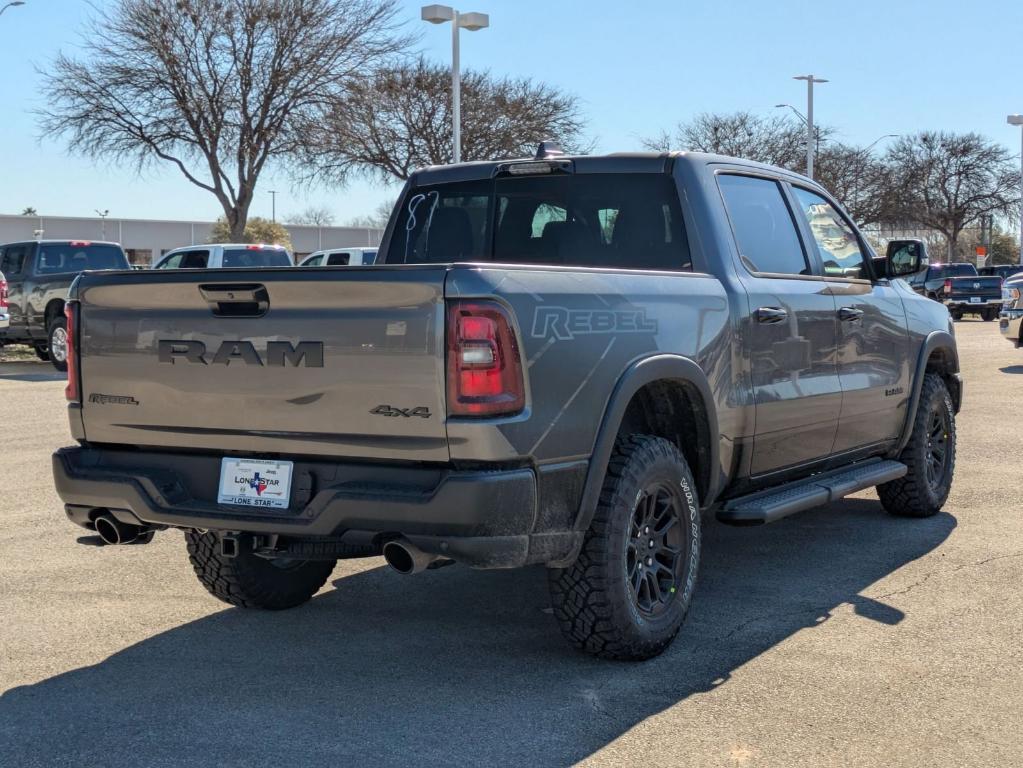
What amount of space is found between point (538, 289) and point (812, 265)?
2.55 meters

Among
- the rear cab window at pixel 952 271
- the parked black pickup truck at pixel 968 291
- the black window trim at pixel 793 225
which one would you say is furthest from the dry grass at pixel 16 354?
the rear cab window at pixel 952 271

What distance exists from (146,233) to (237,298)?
6065 cm

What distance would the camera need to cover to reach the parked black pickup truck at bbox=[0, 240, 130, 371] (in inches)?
803

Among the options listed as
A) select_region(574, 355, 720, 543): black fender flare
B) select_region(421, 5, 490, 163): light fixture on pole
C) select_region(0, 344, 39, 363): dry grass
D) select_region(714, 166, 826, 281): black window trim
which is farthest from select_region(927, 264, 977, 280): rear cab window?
select_region(574, 355, 720, 543): black fender flare

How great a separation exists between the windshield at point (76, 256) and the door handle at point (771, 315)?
54.4 feet

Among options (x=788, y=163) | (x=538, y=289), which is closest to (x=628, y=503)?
(x=538, y=289)

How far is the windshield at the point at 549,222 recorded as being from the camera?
5.74 meters

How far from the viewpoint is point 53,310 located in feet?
66.9

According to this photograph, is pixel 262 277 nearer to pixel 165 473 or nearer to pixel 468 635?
pixel 165 473

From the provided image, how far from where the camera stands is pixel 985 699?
14.5ft

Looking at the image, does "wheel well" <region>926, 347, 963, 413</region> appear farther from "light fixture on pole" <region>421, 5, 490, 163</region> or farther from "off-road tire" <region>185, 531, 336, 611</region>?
"light fixture on pole" <region>421, 5, 490, 163</region>

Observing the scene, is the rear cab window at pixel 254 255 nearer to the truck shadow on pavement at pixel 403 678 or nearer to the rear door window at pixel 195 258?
the rear door window at pixel 195 258

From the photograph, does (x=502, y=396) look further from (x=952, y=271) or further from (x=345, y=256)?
(x=952, y=271)

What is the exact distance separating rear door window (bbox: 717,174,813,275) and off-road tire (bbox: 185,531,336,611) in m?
2.31
